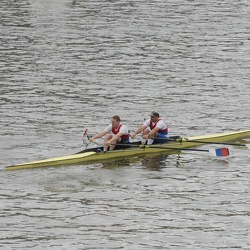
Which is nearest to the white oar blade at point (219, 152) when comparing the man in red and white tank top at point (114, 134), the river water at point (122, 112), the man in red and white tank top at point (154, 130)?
the river water at point (122, 112)

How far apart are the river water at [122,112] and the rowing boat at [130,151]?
0.47 m

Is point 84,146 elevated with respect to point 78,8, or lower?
lower

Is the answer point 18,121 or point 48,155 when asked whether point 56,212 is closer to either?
point 48,155

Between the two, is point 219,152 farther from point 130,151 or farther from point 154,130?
point 130,151

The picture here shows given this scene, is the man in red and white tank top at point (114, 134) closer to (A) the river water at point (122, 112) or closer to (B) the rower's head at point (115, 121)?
(B) the rower's head at point (115, 121)

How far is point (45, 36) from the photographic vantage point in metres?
74.1

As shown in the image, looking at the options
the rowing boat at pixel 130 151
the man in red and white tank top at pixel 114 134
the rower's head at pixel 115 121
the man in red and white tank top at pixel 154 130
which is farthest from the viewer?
the man in red and white tank top at pixel 154 130

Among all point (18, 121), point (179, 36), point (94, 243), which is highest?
point (179, 36)

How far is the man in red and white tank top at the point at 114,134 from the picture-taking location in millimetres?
37156

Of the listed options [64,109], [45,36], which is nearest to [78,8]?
[45,36]

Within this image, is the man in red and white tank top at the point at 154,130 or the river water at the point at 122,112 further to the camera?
the man in red and white tank top at the point at 154,130

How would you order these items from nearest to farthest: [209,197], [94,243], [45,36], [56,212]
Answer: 1. [94,243]
2. [56,212]
3. [209,197]
4. [45,36]

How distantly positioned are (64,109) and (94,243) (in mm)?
21203

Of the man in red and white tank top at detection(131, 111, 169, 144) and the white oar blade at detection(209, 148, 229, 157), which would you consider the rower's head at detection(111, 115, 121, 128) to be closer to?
the man in red and white tank top at detection(131, 111, 169, 144)
